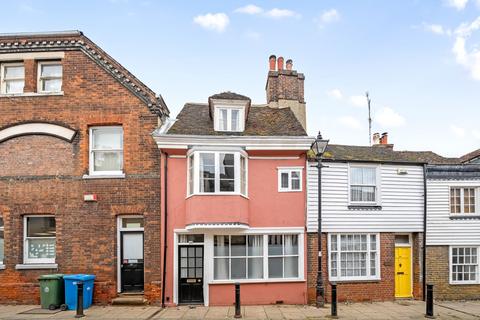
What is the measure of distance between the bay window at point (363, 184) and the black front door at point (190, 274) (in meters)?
6.40

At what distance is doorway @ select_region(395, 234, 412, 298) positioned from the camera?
1608 cm

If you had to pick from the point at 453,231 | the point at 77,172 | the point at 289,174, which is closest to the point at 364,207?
the point at 289,174

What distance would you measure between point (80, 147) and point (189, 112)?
4.77 metres

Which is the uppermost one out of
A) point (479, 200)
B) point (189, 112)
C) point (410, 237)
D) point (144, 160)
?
point (189, 112)

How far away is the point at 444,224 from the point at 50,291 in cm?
1502

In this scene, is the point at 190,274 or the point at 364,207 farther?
the point at 364,207

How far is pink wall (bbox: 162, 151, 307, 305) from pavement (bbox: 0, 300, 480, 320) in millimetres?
546

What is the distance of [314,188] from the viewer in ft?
51.0

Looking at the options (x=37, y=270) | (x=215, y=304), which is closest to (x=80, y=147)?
(x=37, y=270)

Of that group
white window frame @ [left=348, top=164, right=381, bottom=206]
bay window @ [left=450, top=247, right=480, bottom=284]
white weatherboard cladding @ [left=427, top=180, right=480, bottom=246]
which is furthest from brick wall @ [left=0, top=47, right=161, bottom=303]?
bay window @ [left=450, top=247, right=480, bottom=284]

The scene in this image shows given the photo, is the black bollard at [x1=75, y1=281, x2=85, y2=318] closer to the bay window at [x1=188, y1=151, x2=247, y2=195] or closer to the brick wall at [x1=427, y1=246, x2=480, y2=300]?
the bay window at [x1=188, y1=151, x2=247, y2=195]

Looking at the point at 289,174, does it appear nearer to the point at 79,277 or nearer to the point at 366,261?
→ the point at 366,261

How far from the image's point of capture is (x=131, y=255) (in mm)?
15273

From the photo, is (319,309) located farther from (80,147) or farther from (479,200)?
(80,147)
